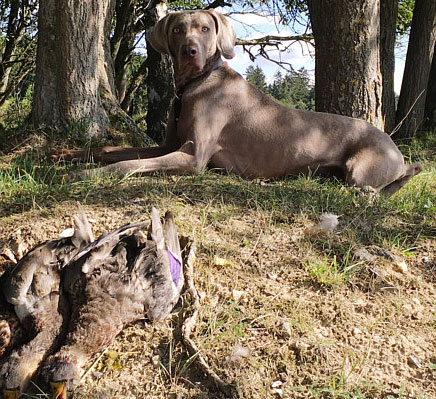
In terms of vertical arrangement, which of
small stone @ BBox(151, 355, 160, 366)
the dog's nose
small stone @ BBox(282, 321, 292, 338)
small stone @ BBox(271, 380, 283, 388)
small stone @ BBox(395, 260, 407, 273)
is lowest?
small stone @ BBox(271, 380, 283, 388)

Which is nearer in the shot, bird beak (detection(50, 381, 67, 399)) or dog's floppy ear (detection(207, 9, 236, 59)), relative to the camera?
bird beak (detection(50, 381, 67, 399))

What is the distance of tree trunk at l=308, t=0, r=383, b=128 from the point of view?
191 inches

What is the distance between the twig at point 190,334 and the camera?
1.87 meters

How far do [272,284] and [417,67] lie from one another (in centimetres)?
620

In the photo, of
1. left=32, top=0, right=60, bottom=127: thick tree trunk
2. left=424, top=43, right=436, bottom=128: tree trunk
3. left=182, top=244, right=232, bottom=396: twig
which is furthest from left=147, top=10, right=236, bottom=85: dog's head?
left=424, top=43, right=436, bottom=128: tree trunk

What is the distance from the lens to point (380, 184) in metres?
4.25

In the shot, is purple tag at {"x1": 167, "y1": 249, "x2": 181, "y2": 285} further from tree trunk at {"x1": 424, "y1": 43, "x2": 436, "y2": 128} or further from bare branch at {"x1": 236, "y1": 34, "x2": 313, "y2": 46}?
bare branch at {"x1": 236, "y1": 34, "x2": 313, "y2": 46}

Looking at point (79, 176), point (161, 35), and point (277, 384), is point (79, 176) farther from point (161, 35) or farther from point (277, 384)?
point (277, 384)

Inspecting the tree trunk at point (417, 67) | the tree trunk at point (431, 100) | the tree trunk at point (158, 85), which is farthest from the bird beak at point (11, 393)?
the tree trunk at point (431, 100)

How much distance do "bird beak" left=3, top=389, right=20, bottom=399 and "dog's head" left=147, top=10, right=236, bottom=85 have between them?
288 centimetres

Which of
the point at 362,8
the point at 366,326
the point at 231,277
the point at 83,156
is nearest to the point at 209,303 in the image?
the point at 231,277

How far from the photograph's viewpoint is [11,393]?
69.0 inches

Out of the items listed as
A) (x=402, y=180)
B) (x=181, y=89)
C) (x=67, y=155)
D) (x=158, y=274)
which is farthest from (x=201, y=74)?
(x=158, y=274)

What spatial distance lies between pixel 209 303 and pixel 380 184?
2.53 metres
